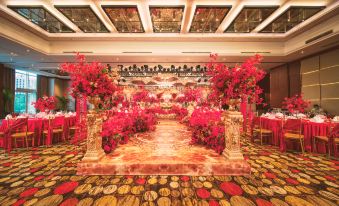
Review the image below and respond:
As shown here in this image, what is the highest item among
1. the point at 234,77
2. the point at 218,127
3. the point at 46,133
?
the point at 234,77

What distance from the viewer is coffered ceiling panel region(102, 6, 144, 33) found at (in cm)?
536

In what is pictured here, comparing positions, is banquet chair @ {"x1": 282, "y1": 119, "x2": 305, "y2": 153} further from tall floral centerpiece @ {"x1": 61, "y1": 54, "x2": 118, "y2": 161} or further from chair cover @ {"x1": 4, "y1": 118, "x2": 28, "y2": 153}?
chair cover @ {"x1": 4, "y1": 118, "x2": 28, "y2": 153}

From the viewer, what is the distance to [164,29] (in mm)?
6844

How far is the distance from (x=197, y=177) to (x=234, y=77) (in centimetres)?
171

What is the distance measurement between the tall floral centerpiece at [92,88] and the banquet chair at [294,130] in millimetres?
4035

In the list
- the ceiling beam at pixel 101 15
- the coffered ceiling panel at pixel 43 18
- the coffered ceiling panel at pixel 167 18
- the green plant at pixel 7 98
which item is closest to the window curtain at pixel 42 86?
the green plant at pixel 7 98

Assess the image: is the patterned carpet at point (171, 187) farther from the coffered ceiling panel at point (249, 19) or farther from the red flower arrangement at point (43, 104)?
the coffered ceiling panel at point (249, 19)

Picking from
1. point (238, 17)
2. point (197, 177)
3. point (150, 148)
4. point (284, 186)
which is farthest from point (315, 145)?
point (238, 17)

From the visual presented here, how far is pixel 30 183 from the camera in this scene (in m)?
2.42

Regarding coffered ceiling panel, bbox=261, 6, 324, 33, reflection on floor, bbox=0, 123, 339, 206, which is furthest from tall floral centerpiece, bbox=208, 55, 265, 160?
coffered ceiling panel, bbox=261, 6, 324, 33

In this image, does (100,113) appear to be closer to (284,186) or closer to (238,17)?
(284,186)

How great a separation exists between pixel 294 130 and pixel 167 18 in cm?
513

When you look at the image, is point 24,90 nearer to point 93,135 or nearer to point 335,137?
point 93,135

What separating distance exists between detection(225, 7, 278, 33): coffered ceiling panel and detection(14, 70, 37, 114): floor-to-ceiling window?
1349 cm
